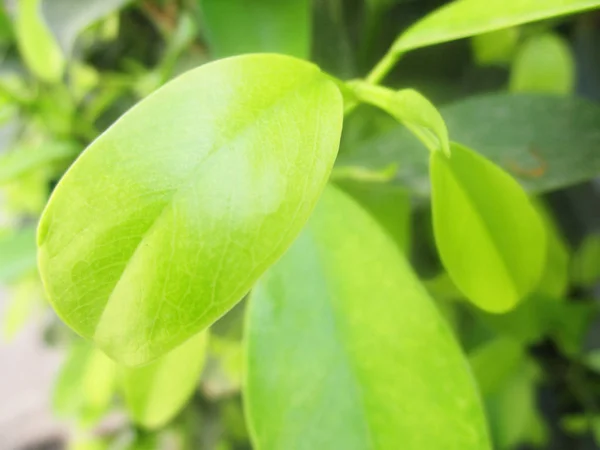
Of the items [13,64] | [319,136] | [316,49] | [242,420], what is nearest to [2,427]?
[242,420]

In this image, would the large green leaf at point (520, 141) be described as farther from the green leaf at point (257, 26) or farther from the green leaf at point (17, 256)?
the green leaf at point (17, 256)

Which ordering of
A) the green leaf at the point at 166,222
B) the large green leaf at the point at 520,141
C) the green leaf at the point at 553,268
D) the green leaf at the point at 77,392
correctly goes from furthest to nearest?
the green leaf at the point at 77,392 → the green leaf at the point at 553,268 → the large green leaf at the point at 520,141 → the green leaf at the point at 166,222

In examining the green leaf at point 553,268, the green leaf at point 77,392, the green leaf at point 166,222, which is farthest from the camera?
the green leaf at point 77,392

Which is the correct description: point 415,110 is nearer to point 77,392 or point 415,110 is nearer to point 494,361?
point 494,361

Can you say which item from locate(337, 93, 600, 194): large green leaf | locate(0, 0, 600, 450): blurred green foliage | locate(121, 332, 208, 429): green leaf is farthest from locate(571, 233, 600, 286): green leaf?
locate(121, 332, 208, 429): green leaf

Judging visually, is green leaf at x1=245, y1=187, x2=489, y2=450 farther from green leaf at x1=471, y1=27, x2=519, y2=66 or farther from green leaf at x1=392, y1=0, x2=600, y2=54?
green leaf at x1=471, y1=27, x2=519, y2=66

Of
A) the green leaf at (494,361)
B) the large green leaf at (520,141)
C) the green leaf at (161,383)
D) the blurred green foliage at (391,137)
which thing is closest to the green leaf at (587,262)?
the blurred green foliage at (391,137)

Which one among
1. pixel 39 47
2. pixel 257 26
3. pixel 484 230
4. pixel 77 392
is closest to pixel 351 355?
pixel 484 230
